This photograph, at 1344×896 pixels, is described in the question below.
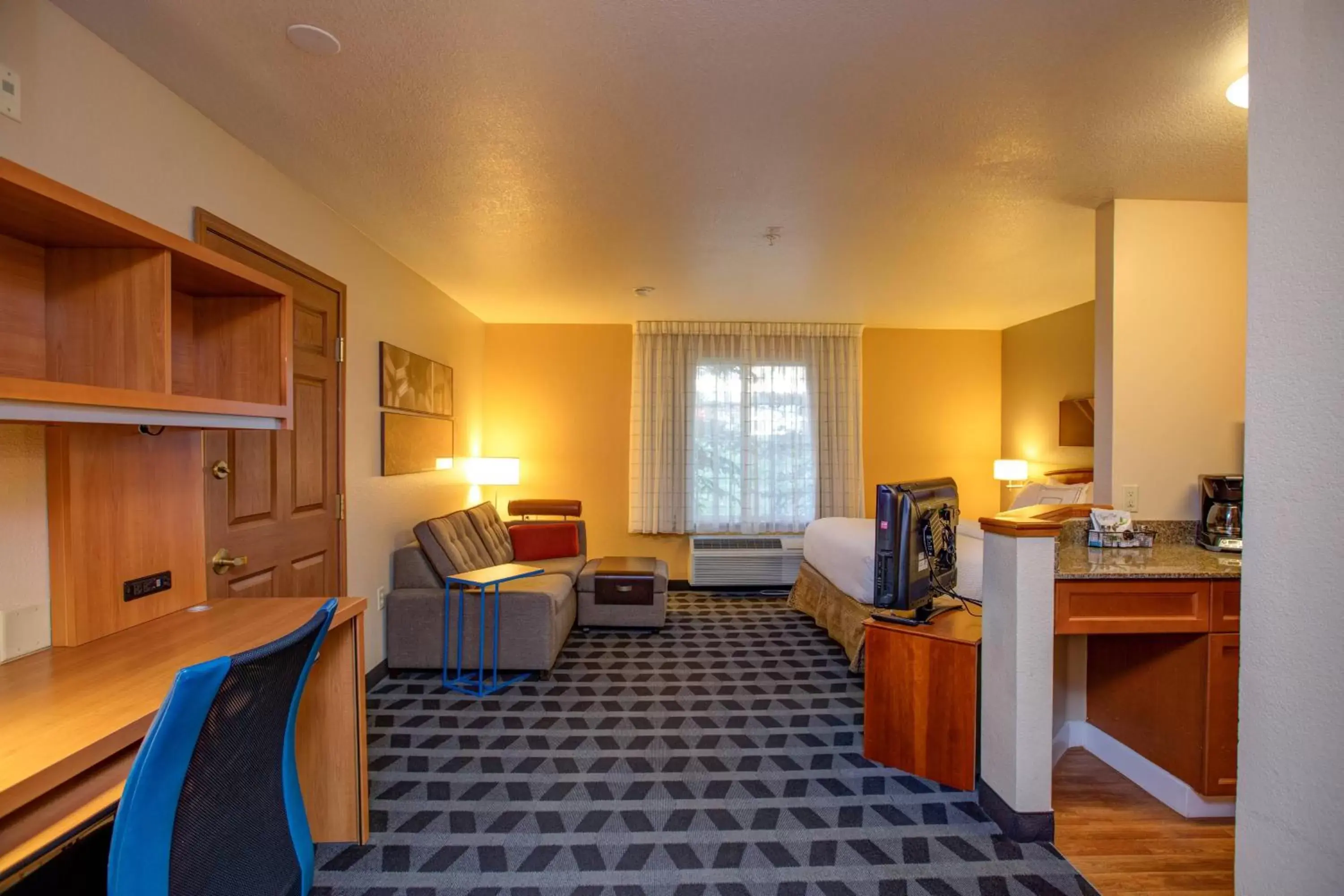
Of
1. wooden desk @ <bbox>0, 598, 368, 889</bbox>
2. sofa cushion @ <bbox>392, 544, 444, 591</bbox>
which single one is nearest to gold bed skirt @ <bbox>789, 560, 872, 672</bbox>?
wooden desk @ <bbox>0, 598, 368, 889</bbox>

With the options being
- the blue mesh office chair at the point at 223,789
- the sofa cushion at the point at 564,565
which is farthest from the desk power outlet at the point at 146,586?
the sofa cushion at the point at 564,565

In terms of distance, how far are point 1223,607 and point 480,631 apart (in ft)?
11.1

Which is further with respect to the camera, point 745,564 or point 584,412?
point 584,412

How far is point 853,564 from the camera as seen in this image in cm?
364

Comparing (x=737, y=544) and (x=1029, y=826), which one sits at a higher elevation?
(x=737, y=544)

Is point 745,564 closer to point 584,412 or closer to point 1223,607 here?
point 584,412

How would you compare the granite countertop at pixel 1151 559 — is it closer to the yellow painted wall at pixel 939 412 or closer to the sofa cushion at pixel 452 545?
the sofa cushion at pixel 452 545

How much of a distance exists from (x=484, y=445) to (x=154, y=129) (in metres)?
3.89

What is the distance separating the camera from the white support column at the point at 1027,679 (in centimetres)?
196

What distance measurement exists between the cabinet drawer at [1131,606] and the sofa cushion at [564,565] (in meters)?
3.03

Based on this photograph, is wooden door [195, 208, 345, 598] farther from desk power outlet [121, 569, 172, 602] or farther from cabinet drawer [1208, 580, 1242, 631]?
cabinet drawer [1208, 580, 1242, 631]

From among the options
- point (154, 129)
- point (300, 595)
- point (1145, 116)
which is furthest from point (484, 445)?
point (1145, 116)

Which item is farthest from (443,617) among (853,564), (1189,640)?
(1189,640)

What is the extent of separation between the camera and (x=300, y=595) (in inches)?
107
